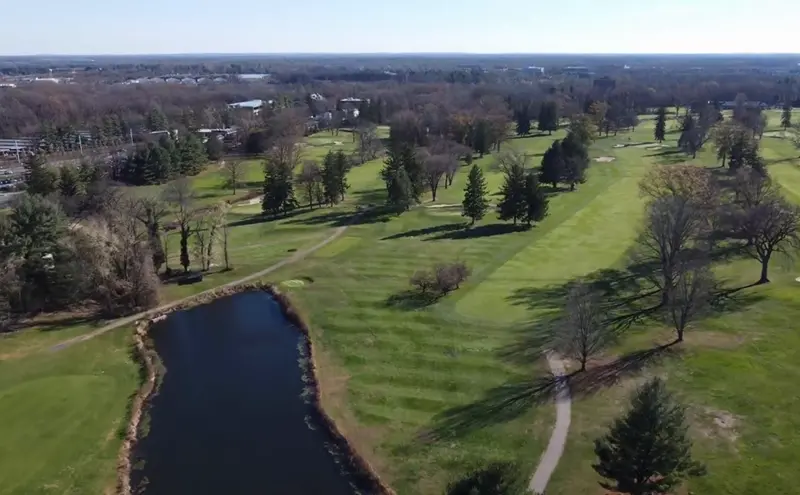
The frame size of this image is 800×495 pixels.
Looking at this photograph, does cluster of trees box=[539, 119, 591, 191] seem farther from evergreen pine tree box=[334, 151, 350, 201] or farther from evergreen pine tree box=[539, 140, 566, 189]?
evergreen pine tree box=[334, 151, 350, 201]

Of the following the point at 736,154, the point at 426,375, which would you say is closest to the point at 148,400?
the point at 426,375

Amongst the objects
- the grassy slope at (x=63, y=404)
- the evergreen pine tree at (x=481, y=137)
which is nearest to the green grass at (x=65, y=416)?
the grassy slope at (x=63, y=404)

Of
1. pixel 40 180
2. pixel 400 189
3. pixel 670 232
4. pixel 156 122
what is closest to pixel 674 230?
pixel 670 232

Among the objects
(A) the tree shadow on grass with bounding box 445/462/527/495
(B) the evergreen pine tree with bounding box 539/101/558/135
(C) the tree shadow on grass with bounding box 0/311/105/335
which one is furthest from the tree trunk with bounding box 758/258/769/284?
(B) the evergreen pine tree with bounding box 539/101/558/135

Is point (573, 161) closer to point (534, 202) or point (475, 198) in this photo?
point (534, 202)

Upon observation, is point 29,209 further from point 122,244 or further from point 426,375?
point 426,375
